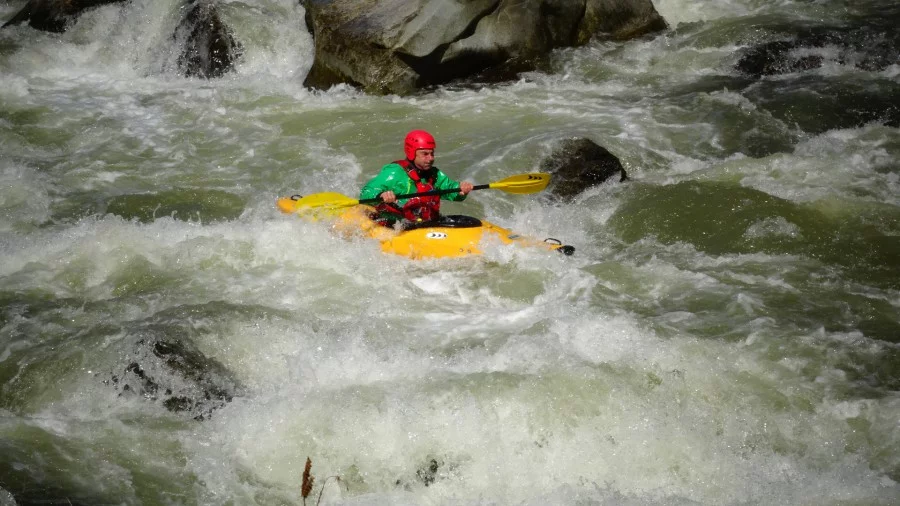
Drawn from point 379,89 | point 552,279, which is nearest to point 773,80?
point 379,89

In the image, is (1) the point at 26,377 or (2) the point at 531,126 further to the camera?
(2) the point at 531,126

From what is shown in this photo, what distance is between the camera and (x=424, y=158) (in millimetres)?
6270

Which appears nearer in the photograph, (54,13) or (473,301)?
(473,301)

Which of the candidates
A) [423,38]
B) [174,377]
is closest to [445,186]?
[174,377]

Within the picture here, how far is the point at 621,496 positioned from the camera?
382 centimetres

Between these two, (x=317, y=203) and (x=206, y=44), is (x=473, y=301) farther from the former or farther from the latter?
(x=206, y=44)

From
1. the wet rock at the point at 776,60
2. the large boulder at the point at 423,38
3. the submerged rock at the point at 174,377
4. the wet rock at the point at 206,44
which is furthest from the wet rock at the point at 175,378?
the wet rock at the point at 776,60

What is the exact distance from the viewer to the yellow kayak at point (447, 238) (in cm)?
595

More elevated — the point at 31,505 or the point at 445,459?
the point at 31,505

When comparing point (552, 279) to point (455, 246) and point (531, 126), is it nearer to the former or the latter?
point (455, 246)

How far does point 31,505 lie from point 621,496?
95.7 inches

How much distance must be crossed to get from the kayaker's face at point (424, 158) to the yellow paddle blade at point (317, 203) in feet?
1.76

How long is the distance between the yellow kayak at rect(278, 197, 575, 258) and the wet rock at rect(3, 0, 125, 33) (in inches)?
303

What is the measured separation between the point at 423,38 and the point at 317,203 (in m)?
3.47
